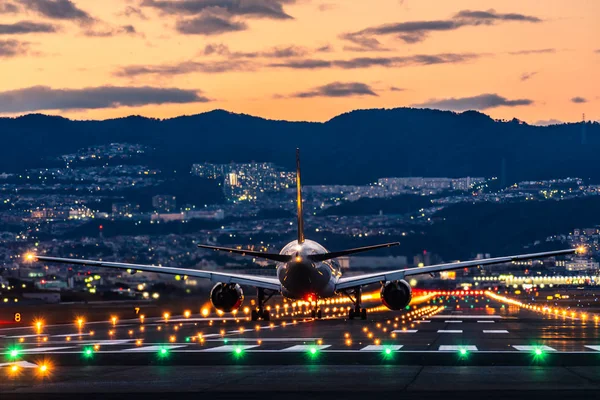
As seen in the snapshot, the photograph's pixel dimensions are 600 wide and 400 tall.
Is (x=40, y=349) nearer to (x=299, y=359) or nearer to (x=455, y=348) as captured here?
(x=299, y=359)

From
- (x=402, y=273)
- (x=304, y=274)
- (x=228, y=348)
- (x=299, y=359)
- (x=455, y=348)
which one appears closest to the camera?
(x=299, y=359)

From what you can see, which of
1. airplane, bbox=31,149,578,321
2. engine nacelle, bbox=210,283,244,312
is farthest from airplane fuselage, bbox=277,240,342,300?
engine nacelle, bbox=210,283,244,312

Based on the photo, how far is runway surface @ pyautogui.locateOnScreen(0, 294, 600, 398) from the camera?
84.1ft

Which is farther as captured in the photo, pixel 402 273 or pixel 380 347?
pixel 402 273

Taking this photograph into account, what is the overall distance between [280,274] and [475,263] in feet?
34.2

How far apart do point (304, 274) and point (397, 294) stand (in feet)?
20.8

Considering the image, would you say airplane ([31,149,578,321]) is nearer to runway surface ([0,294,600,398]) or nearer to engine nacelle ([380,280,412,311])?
engine nacelle ([380,280,412,311])

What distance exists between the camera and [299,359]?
32656 millimetres

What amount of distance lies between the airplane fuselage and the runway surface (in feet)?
23.9

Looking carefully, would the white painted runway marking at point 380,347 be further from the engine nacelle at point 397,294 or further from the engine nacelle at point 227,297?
the engine nacelle at point 227,297

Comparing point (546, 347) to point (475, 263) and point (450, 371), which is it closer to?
point (450, 371)

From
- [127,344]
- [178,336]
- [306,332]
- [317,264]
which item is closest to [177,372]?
[127,344]

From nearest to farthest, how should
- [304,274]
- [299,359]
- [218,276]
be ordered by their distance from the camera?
[299,359] → [304,274] → [218,276]

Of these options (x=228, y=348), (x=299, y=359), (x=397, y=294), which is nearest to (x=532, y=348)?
(x=299, y=359)
